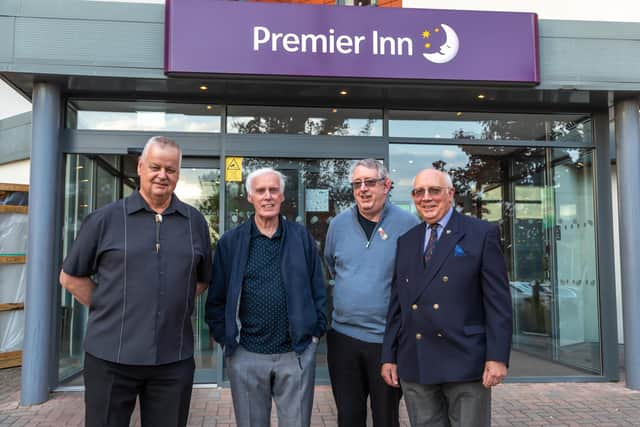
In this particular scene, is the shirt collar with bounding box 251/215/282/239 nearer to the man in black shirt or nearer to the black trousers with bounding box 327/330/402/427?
the man in black shirt

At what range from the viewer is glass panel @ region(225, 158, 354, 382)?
613 centimetres

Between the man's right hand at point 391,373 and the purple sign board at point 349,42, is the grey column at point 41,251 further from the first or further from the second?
the man's right hand at point 391,373

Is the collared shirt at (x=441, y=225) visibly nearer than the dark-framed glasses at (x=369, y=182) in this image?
Yes

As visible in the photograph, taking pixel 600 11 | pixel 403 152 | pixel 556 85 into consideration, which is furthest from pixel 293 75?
pixel 600 11

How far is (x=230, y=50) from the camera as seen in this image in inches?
204

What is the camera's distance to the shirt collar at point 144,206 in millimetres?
2518

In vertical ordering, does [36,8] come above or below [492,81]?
above

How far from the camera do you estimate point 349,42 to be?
17.4ft

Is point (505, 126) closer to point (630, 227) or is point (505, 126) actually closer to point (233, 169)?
point (630, 227)

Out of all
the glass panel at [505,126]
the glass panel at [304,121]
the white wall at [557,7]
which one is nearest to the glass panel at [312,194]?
the glass panel at [304,121]

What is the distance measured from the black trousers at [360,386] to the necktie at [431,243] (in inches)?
24.0

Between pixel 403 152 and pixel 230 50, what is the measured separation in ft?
7.97

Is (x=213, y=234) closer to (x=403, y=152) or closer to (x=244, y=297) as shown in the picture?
(x=403, y=152)

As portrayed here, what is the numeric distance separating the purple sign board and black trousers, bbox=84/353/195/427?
3.39m
